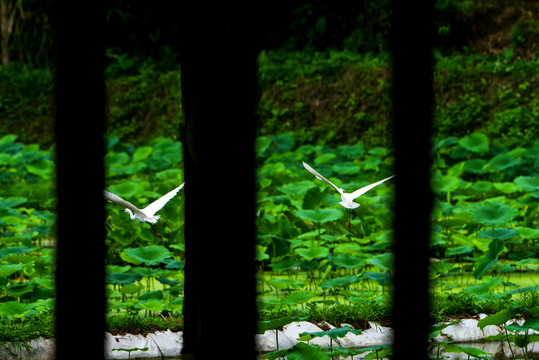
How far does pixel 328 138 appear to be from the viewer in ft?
21.6

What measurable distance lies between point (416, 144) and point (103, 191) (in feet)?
1.10

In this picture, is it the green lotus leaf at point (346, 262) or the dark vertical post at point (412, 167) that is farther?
the green lotus leaf at point (346, 262)

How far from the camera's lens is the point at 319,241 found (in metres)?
3.21

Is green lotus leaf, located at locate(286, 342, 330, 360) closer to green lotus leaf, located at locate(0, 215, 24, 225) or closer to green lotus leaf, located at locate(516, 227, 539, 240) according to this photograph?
green lotus leaf, located at locate(516, 227, 539, 240)

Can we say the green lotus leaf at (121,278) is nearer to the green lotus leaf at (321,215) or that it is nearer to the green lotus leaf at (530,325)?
the green lotus leaf at (321,215)

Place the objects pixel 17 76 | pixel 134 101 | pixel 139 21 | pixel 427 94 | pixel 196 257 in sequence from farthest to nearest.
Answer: pixel 139 21, pixel 17 76, pixel 134 101, pixel 196 257, pixel 427 94

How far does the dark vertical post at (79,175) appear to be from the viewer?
0.82 metres

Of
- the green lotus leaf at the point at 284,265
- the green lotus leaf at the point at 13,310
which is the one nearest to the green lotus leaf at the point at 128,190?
the green lotus leaf at the point at 284,265

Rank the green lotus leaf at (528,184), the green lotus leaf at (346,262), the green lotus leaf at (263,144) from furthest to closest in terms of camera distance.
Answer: the green lotus leaf at (263,144), the green lotus leaf at (528,184), the green lotus leaf at (346,262)

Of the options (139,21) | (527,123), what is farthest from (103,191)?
(139,21)

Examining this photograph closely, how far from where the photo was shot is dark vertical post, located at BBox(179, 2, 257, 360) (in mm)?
857

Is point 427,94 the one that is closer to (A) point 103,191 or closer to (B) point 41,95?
(A) point 103,191

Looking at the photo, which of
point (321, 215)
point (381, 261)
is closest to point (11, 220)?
point (321, 215)

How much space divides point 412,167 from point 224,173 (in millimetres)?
201
